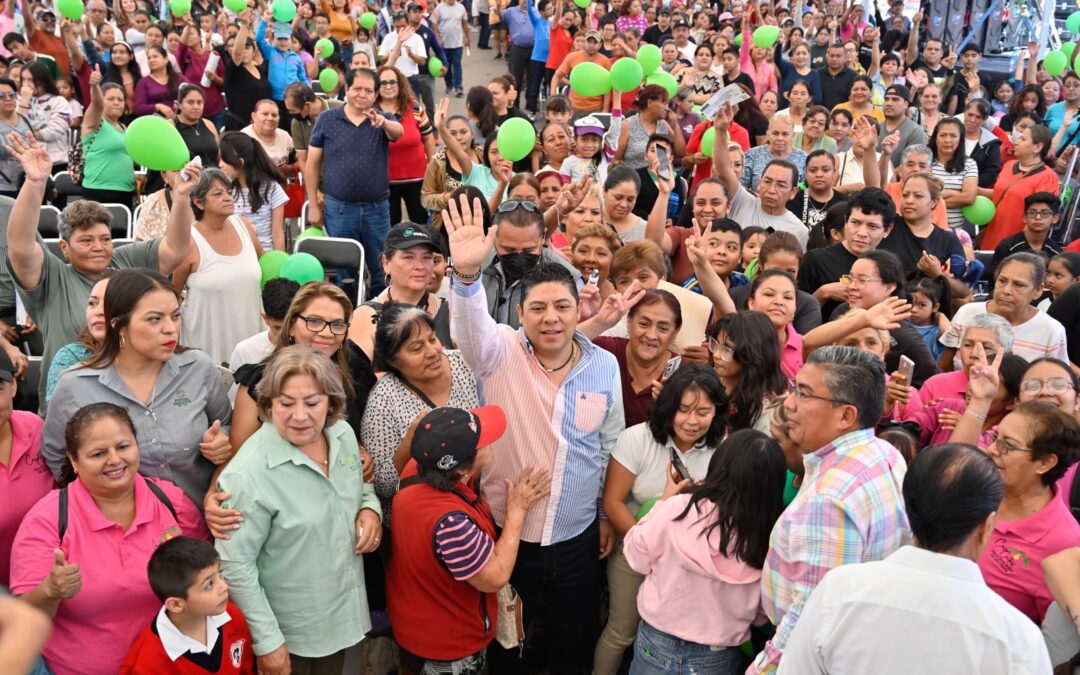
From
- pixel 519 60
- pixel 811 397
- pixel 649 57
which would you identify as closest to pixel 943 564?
pixel 811 397

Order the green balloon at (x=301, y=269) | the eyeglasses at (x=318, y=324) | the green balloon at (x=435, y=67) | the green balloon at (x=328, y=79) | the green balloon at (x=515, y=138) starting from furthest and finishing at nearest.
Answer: the green balloon at (x=435, y=67)
the green balloon at (x=328, y=79)
the green balloon at (x=515, y=138)
the green balloon at (x=301, y=269)
the eyeglasses at (x=318, y=324)

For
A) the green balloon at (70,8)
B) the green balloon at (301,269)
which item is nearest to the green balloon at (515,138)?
the green balloon at (301,269)

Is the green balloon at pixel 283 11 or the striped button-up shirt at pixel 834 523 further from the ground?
the green balloon at pixel 283 11

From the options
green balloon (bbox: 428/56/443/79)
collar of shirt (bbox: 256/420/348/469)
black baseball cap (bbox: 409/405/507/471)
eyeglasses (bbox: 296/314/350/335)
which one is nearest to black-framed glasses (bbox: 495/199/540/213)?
eyeglasses (bbox: 296/314/350/335)

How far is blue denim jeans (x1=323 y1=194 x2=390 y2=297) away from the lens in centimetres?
561

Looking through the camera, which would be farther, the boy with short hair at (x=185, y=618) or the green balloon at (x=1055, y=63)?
the green balloon at (x=1055, y=63)

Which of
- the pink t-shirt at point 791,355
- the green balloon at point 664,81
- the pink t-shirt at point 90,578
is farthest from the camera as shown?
the green balloon at point 664,81

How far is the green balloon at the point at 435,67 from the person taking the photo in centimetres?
987

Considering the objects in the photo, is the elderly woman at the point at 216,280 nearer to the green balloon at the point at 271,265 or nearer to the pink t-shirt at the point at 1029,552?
the green balloon at the point at 271,265

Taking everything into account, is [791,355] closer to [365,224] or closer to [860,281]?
[860,281]

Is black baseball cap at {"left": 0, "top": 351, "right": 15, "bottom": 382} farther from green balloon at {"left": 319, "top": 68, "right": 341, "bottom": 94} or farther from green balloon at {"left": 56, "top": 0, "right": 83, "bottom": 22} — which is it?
green balloon at {"left": 56, "top": 0, "right": 83, "bottom": 22}

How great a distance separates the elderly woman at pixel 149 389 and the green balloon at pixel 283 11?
624 cm

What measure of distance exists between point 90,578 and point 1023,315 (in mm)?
3592

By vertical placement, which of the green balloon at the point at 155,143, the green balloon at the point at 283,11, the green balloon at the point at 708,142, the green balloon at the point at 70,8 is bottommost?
the green balloon at the point at 708,142
